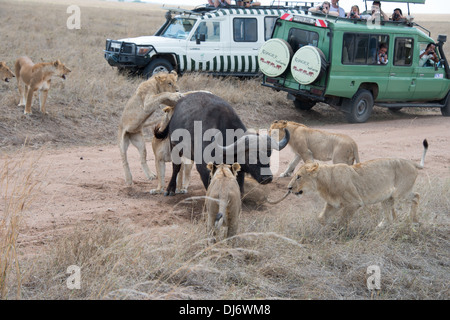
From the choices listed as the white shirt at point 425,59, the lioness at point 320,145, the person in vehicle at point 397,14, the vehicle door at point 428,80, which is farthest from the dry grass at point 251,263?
the person in vehicle at point 397,14

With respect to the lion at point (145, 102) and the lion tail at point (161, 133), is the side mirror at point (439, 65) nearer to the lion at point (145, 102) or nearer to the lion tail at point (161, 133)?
the lion at point (145, 102)

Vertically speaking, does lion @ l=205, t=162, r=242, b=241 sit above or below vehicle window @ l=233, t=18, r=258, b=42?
below

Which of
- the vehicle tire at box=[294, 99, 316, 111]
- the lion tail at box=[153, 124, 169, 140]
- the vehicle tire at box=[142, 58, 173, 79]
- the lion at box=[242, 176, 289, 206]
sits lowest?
the vehicle tire at box=[294, 99, 316, 111]

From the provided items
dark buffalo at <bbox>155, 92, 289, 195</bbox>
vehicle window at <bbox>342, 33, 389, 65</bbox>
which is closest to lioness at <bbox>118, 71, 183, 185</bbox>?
dark buffalo at <bbox>155, 92, 289, 195</bbox>

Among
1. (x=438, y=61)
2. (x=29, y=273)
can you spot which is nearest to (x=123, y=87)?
(x=438, y=61)

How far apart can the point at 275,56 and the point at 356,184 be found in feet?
25.3

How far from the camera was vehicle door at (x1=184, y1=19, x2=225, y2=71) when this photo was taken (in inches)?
616

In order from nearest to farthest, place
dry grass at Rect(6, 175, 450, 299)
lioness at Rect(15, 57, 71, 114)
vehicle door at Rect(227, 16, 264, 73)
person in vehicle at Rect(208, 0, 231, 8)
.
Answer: dry grass at Rect(6, 175, 450, 299) < lioness at Rect(15, 57, 71, 114) < vehicle door at Rect(227, 16, 264, 73) < person in vehicle at Rect(208, 0, 231, 8)

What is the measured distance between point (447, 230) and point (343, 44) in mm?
7638

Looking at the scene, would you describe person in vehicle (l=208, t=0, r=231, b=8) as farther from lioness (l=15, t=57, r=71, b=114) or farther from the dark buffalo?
the dark buffalo

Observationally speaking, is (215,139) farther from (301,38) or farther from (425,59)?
(425,59)

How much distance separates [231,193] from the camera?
5523 mm
